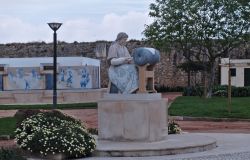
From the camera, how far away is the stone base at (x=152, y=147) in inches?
474

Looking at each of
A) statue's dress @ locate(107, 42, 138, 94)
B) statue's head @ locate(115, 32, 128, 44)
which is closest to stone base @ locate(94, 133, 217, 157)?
statue's dress @ locate(107, 42, 138, 94)

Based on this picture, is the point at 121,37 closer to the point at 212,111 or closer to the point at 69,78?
the point at 212,111

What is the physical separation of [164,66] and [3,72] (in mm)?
19656

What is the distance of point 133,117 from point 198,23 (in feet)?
79.6

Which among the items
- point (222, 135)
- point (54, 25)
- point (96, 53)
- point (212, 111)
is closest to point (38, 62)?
point (54, 25)

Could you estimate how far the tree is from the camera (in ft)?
118

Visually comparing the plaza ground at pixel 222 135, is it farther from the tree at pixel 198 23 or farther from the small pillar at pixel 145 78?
the tree at pixel 198 23

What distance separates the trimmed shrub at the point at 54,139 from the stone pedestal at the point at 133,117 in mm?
978

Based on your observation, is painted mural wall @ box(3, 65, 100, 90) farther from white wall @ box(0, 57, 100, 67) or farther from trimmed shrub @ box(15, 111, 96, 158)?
trimmed shrub @ box(15, 111, 96, 158)

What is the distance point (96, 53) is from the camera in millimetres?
56875

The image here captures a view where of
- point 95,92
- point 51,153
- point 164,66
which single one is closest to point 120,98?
point 51,153

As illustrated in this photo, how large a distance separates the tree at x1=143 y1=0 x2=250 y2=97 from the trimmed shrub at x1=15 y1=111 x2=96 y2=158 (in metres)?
23.9

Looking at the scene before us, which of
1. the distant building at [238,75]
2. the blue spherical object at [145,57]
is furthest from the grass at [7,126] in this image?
the distant building at [238,75]

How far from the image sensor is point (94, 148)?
40.0 feet
